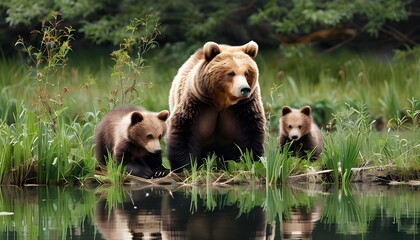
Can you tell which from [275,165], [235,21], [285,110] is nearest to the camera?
[275,165]

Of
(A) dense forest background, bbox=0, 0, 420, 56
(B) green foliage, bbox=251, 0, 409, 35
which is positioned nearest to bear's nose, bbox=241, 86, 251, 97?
(A) dense forest background, bbox=0, 0, 420, 56

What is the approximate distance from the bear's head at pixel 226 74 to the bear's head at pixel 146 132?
1.49 feet

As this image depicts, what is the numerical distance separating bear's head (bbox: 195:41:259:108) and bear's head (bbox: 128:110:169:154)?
0.45m

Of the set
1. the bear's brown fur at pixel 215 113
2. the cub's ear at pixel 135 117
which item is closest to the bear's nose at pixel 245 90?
the bear's brown fur at pixel 215 113

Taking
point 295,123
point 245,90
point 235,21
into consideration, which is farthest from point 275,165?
point 235,21

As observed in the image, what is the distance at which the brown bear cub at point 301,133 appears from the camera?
34.4 feet

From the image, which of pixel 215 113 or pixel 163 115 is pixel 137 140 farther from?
pixel 215 113

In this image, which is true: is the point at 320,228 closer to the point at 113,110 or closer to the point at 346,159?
the point at 346,159

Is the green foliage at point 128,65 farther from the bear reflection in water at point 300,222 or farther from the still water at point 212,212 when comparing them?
the bear reflection in water at point 300,222

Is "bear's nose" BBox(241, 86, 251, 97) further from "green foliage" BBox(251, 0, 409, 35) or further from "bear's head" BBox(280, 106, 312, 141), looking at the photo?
"green foliage" BBox(251, 0, 409, 35)

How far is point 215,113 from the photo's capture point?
970 centimetres

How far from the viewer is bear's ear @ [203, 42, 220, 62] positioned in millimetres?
9438

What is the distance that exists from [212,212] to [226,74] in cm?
189

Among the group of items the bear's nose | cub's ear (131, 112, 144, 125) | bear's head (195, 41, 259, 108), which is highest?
bear's head (195, 41, 259, 108)
